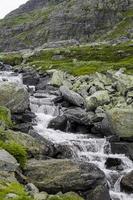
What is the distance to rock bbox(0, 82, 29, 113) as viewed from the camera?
53.8 metres

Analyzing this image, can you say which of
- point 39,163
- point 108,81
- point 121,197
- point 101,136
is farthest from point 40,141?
point 108,81

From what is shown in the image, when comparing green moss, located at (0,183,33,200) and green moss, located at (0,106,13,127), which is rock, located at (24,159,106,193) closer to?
green moss, located at (0,183,33,200)

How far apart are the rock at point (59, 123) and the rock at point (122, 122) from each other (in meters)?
6.98

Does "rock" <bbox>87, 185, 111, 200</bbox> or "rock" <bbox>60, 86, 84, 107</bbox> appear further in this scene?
"rock" <bbox>60, 86, 84, 107</bbox>

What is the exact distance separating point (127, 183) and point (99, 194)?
16.6ft

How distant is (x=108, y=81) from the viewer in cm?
7625

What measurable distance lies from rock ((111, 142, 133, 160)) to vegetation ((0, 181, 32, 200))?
22346mm

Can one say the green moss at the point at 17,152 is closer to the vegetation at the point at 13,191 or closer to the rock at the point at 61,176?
the rock at the point at 61,176

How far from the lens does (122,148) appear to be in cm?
4878

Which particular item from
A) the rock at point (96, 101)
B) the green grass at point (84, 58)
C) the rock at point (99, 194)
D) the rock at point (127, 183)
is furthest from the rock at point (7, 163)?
the green grass at point (84, 58)

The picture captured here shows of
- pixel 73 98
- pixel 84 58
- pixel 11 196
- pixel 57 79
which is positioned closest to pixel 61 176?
pixel 11 196

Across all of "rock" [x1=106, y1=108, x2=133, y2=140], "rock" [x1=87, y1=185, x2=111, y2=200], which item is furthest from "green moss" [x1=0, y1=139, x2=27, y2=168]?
"rock" [x1=106, y1=108, x2=133, y2=140]

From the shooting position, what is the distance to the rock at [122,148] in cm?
4820

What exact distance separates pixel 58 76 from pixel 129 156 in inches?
1789
